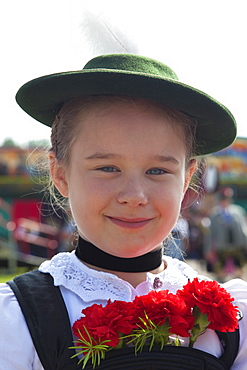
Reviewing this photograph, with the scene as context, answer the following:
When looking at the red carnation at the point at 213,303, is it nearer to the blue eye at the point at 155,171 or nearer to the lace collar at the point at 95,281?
the lace collar at the point at 95,281

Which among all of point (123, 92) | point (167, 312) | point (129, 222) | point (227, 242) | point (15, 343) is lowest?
point (227, 242)

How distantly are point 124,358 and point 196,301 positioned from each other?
0.26 m

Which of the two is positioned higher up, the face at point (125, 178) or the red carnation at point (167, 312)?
the face at point (125, 178)

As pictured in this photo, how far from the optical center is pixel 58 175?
1.78 meters

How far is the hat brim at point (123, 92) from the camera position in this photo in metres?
1.50

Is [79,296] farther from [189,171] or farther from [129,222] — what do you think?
[189,171]

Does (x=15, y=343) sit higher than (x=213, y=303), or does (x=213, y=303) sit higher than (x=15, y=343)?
(x=213, y=303)

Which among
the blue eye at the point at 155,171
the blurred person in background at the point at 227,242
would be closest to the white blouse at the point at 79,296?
the blue eye at the point at 155,171

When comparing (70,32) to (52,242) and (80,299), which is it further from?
(52,242)

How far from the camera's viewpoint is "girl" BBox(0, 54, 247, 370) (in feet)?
4.86

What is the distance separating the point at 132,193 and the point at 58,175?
1.27ft

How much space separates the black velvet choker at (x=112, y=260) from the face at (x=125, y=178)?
0.05m

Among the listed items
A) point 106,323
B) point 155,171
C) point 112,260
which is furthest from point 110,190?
point 106,323

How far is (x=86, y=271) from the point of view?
168 cm
